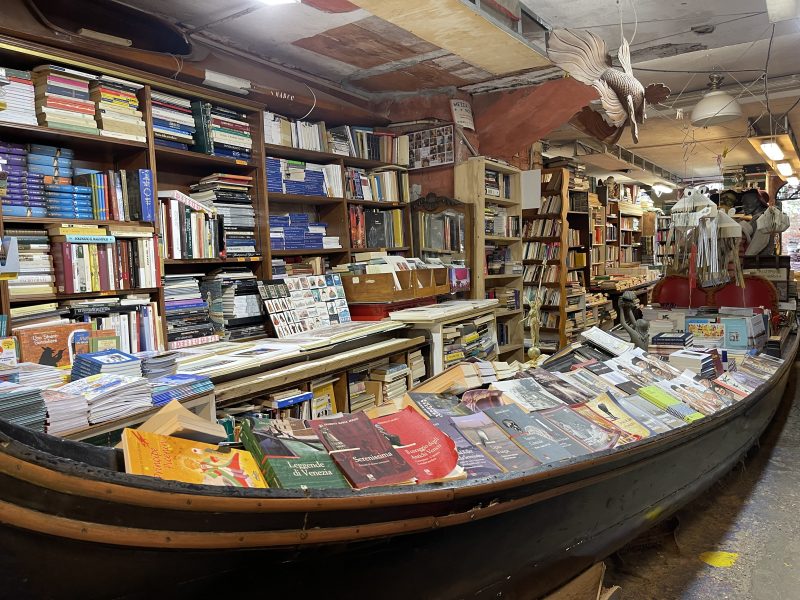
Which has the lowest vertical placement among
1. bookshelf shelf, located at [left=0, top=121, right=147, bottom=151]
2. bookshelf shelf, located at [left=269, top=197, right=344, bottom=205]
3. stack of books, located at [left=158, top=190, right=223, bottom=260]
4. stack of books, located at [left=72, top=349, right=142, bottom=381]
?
stack of books, located at [left=72, top=349, right=142, bottom=381]

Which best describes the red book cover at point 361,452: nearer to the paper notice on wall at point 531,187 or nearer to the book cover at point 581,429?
the book cover at point 581,429

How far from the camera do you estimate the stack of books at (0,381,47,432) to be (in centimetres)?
154

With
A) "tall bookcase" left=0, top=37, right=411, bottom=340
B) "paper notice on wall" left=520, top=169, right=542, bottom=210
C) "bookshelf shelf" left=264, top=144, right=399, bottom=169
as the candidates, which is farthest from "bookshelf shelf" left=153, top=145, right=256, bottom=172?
"paper notice on wall" left=520, top=169, right=542, bottom=210

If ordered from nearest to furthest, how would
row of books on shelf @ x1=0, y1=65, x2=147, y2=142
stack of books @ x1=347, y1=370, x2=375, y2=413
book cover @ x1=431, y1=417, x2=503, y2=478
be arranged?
book cover @ x1=431, y1=417, x2=503, y2=478, row of books on shelf @ x1=0, y1=65, x2=147, y2=142, stack of books @ x1=347, y1=370, x2=375, y2=413

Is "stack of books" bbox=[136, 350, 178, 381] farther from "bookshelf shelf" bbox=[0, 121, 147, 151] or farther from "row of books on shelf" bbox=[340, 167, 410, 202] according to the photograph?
"row of books on shelf" bbox=[340, 167, 410, 202]

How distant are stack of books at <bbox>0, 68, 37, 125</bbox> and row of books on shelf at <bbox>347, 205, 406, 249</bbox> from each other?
7.63 feet

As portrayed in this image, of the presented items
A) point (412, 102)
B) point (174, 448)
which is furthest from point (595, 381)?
point (412, 102)

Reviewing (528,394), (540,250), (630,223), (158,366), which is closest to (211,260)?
(158,366)

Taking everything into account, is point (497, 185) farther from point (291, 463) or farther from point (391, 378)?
point (291, 463)

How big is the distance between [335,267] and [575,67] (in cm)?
241

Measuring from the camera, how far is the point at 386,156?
4844 mm

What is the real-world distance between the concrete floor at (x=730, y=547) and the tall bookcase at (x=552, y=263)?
11.6 feet

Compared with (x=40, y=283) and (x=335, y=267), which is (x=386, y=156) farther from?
(x=40, y=283)

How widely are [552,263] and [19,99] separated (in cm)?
606
